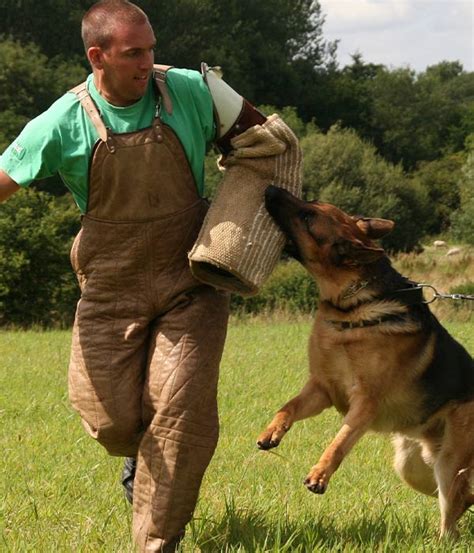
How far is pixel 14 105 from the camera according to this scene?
5131 centimetres

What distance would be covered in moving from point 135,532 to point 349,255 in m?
1.85

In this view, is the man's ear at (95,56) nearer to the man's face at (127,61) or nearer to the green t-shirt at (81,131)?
the man's face at (127,61)

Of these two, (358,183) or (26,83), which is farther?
(26,83)

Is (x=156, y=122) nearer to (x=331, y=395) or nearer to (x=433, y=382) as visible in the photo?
(x=331, y=395)

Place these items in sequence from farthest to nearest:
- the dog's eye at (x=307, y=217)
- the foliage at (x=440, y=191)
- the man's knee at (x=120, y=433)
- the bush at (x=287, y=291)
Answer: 1. the foliage at (x=440, y=191)
2. the bush at (x=287, y=291)
3. the dog's eye at (x=307, y=217)
4. the man's knee at (x=120, y=433)

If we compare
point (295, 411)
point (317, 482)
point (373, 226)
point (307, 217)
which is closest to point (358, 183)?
point (373, 226)

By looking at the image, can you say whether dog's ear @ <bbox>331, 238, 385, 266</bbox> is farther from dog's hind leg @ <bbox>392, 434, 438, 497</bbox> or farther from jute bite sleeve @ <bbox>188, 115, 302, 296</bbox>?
dog's hind leg @ <bbox>392, 434, 438, 497</bbox>

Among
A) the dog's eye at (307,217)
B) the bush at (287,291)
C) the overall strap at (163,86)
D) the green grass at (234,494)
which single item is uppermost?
the overall strap at (163,86)

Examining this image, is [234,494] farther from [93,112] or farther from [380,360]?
[93,112]

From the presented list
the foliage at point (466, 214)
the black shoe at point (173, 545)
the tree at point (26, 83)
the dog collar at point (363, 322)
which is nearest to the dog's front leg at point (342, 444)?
the dog collar at point (363, 322)

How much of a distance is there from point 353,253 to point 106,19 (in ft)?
5.98

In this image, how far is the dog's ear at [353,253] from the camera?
539cm

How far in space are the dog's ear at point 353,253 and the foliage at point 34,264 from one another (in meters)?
22.0

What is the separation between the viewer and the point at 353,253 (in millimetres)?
5422
